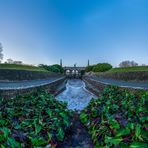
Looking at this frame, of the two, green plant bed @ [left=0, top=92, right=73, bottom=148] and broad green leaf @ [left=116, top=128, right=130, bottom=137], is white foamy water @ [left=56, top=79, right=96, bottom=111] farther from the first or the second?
broad green leaf @ [left=116, top=128, right=130, bottom=137]

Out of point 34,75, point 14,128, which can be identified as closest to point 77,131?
point 14,128

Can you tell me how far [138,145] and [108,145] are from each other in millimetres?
609

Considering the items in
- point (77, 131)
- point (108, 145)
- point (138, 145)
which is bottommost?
point (77, 131)

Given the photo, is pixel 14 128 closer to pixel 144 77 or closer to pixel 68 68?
pixel 144 77

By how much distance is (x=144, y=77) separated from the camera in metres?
17.9

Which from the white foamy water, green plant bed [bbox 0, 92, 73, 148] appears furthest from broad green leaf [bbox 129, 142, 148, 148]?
the white foamy water

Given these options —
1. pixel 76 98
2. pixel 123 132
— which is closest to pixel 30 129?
pixel 123 132

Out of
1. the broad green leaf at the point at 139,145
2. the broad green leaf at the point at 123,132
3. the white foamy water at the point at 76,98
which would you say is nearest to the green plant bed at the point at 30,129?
the broad green leaf at the point at 123,132

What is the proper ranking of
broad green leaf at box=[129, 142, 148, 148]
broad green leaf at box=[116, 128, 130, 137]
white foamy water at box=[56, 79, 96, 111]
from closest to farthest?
broad green leaf at box=[129, 142, 148, 148], broad green leaf at box=[116, 128, 130, 137], white foamy water at box=[56, 79, 96, 111]

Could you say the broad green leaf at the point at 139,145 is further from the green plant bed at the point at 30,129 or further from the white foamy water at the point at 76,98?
the white foamy water at the point at 76,98

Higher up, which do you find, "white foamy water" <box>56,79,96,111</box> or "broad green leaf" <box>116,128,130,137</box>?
"broad green leaf" <box>116,128,130,137</box>

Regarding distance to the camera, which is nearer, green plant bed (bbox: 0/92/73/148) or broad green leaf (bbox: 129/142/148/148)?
broad green leaf (bbox: 129/142/148/148)

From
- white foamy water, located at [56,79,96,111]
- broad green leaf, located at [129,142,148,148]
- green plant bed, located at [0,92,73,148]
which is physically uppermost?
broad green leaf, located at [129,142,148,148]

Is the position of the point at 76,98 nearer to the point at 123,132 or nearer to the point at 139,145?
the point at 123,132
